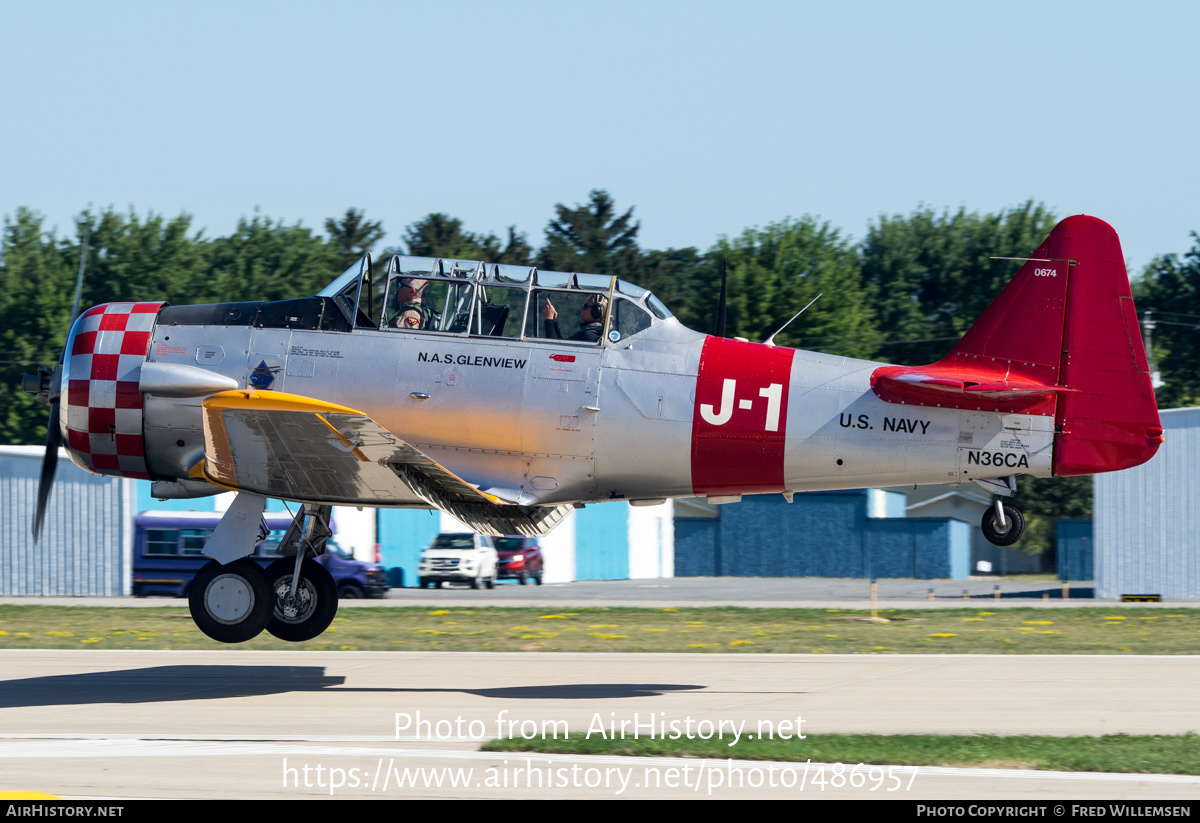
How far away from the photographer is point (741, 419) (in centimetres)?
1330

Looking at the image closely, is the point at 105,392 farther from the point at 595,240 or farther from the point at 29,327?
the point at 595,240

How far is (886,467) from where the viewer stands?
1313 cm

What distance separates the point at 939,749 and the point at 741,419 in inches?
162

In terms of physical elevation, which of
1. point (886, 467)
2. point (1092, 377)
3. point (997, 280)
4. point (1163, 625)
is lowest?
point (1163, 625)

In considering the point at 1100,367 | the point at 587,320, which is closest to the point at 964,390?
the point at 1100,367

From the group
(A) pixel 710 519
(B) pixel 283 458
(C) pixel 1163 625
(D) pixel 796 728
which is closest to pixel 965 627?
(C) pixel 1163 625

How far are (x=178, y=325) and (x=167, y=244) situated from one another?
182 feet

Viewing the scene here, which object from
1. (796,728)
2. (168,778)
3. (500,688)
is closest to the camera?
(168,778)

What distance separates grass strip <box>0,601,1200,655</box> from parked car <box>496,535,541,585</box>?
15978mm

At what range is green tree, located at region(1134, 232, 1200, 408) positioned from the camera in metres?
66.9

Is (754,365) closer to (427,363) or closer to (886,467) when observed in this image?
(886,467)

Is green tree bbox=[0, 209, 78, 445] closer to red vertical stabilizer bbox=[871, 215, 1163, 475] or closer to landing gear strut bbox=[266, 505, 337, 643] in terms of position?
landing gear strut bbox=[266, 505, 337, 643]

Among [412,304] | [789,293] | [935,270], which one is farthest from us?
[935,270]

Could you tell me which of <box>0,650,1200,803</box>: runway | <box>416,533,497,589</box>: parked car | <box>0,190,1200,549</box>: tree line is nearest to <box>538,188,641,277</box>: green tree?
<box>0,190,1200,549</box>: tree line
